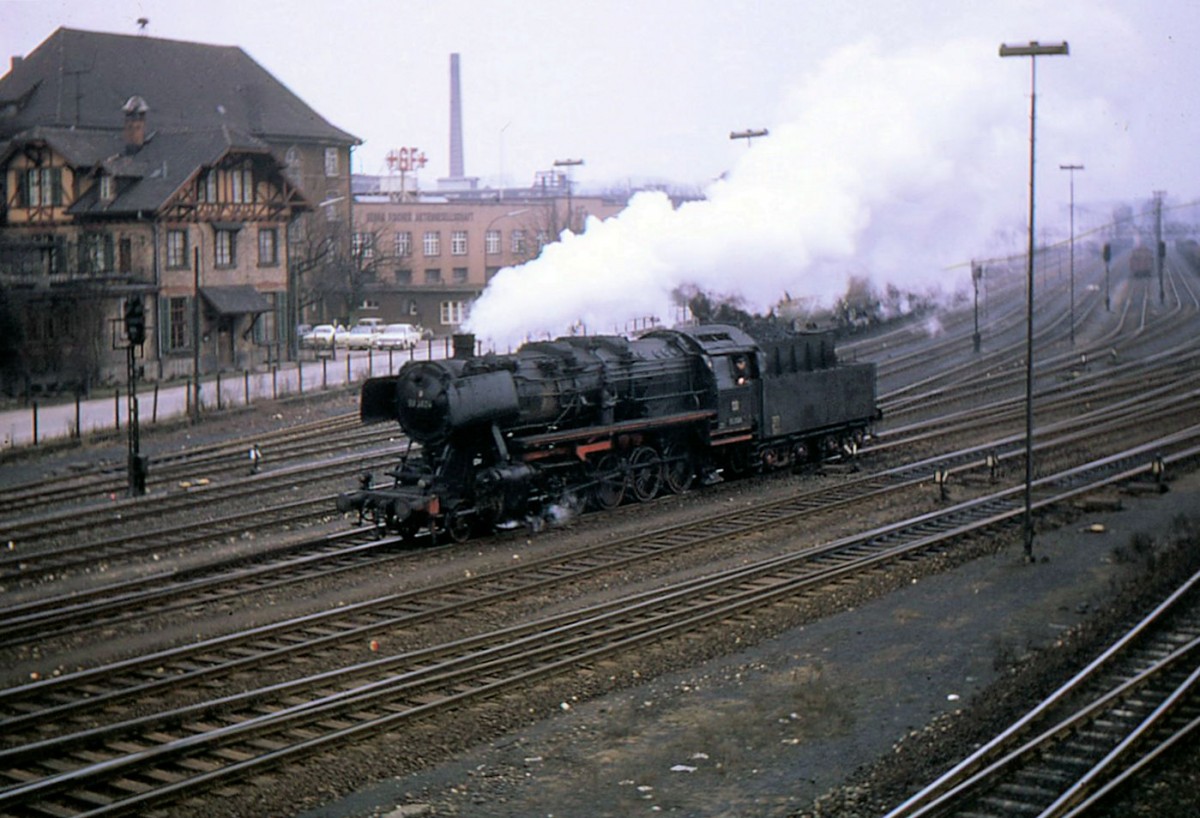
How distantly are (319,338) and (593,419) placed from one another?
3950 cm

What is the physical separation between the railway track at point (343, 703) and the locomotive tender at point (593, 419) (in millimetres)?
4726

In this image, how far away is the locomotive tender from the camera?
21.8 meters

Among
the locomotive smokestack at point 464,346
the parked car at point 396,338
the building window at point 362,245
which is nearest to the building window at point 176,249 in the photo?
the parked car at point 396,338

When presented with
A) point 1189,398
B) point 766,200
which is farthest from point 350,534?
point 1189,398

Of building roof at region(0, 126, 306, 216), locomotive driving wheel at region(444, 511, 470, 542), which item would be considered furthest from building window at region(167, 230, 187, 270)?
locomotive driving wheel at region(444, 511, 470, 542)

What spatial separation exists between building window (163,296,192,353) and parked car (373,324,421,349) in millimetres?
10623

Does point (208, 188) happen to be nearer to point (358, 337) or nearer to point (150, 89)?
point (358, 337)

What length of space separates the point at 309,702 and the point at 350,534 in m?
9.09

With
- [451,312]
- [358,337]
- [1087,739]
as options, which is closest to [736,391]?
[1087,739]

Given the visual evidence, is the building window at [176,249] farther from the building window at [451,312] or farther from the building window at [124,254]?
the building window at [451,312]

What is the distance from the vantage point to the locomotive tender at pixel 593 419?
71.6 ft

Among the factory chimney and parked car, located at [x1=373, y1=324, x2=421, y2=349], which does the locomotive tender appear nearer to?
parked car, located at [x1=373, y1=324, x2=421, y2=349]

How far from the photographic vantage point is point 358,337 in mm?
61062

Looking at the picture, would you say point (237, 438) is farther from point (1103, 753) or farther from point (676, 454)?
point (1103, 753)
